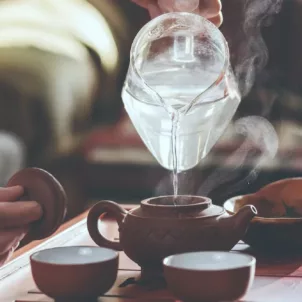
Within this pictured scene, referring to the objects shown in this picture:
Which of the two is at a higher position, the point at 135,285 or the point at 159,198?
the point at 159,198

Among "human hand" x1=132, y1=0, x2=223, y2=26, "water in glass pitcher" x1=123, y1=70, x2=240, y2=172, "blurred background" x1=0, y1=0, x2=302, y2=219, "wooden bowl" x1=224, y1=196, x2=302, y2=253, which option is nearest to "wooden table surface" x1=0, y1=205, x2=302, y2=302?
"wooden bowl" x1=224, y1=196, x2=302, y2=253

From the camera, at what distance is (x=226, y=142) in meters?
2.74

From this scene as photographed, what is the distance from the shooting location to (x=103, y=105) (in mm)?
3055

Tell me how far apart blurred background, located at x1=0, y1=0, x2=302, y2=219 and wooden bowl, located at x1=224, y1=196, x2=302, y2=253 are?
151 centimetres

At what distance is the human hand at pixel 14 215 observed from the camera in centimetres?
90

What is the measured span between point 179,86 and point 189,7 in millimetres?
158

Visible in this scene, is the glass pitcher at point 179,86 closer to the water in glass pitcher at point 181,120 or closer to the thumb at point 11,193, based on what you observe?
the water in glass pitcher at point 181,120

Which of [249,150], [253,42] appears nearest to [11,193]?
[253,42]

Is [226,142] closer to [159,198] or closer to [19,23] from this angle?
[19,23]

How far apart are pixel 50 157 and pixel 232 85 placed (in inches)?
65.6

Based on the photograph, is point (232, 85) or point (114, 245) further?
point (232, 85)

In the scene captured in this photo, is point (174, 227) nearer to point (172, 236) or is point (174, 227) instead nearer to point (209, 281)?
point (172, 236)

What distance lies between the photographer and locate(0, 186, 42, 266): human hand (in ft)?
2.94

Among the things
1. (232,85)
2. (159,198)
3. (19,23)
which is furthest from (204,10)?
(19,23)
